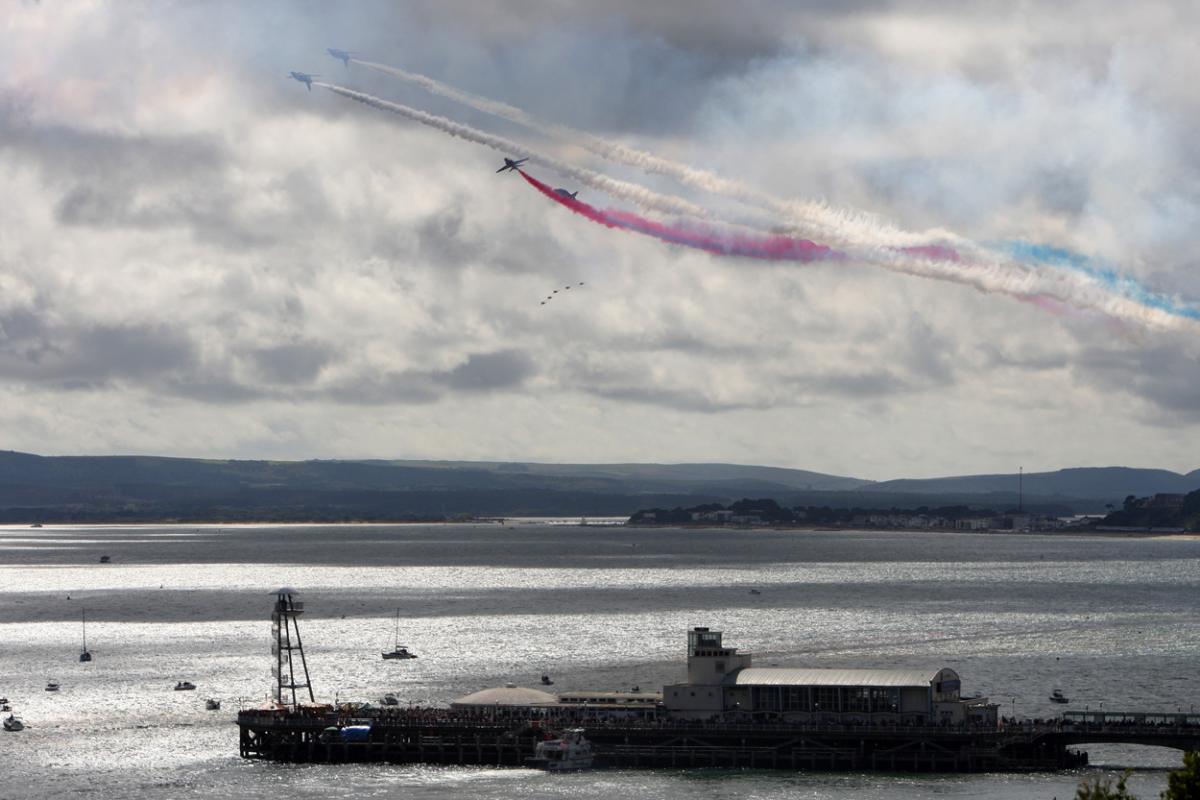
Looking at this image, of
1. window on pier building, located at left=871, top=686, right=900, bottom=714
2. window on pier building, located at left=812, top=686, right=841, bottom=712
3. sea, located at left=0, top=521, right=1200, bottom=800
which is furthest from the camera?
window on pier building, located at left=812, top=686, right=841, bottom=712

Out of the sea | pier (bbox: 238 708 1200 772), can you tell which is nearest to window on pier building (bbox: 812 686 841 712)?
pier (bbox: 238 708 1200 772)

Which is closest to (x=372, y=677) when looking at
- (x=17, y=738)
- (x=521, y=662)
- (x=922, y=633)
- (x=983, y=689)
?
(x=521, y=662)

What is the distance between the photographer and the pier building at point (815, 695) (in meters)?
103

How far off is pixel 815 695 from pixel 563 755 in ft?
48.9

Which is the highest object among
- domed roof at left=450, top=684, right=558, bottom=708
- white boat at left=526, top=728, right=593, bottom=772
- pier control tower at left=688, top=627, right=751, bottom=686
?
pier control tower at left=688, top=627, right=751, bottom=686

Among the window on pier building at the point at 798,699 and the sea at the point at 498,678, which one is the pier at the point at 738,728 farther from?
the sea at the point at 498,678

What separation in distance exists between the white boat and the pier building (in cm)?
650

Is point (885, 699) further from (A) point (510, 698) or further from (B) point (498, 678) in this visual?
(B) point (498, 678)

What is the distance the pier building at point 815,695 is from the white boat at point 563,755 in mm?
6499

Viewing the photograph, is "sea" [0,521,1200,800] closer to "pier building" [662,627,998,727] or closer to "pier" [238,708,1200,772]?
"pier" [238,708,1200,772]

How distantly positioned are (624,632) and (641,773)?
76.5 m

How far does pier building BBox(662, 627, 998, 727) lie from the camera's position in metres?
103

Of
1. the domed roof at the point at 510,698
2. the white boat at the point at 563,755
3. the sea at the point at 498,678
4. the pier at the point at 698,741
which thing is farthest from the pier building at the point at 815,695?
the domed roof at the point at 510,698

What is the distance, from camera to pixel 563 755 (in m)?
99.8
